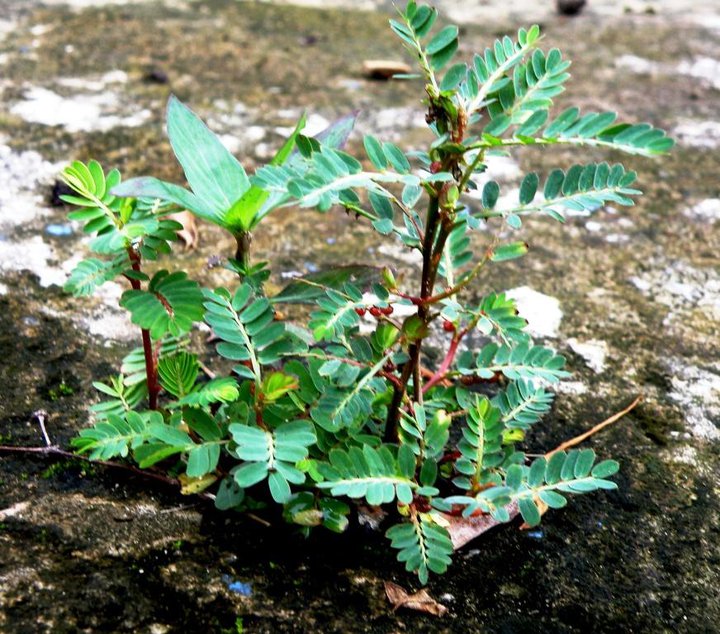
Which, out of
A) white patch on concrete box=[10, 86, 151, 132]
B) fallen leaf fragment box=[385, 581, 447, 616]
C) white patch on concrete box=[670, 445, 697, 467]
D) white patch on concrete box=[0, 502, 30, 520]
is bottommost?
white patch on concrete box=[670, 445, 697, 467]

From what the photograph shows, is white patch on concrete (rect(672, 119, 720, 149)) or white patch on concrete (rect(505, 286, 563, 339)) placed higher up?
white patch on concrete (rect(672, 119, 720, 149))

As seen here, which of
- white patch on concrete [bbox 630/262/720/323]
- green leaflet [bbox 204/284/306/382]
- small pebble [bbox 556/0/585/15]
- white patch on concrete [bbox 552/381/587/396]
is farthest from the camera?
small pebble [bbox 556/0/585/15]

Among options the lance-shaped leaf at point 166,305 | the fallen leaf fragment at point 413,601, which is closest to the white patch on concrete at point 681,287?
the fallen leaf fragment at point 413,601

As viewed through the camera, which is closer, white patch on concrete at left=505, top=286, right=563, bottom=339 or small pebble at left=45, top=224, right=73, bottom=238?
white patch on concrete at left=505, top=286, right=563, bottom=339

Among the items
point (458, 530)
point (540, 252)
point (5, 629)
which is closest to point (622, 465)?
point (458, 530)

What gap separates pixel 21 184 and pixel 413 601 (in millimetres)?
1508

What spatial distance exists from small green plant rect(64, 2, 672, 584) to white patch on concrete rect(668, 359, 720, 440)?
42 cm

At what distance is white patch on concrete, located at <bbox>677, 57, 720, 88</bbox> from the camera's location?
3.03 metres

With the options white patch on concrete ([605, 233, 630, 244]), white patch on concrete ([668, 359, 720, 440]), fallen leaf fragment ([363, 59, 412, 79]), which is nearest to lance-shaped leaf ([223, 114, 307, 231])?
white patch on concrete ([668, 359, 720, 440])

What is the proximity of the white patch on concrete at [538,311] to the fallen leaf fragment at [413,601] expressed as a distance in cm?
73

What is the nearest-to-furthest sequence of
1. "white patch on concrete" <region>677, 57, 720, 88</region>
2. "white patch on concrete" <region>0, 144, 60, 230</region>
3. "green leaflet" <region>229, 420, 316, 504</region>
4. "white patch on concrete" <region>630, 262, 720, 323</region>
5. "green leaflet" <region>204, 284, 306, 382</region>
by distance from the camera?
"green leaflet" <region>229, 420, 316, 504</region>, "green leaflet" <region>204, 284, 306, 382</region>, "white patch on concrete" <region>630, 262, 720, 323</region>, "white patch on concrete" <region>0, 144, 60, 230</region>, "white patch on concrete" <region>677, 57, 720, 88</region>

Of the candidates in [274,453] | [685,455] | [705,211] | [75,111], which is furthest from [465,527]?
[75,111]

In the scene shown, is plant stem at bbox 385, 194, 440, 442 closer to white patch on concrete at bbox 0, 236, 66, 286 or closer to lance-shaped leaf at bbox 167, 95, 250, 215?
lance-shaped leaf at bbox 167, 95, 250, 215

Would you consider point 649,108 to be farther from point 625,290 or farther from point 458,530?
point 458,530
